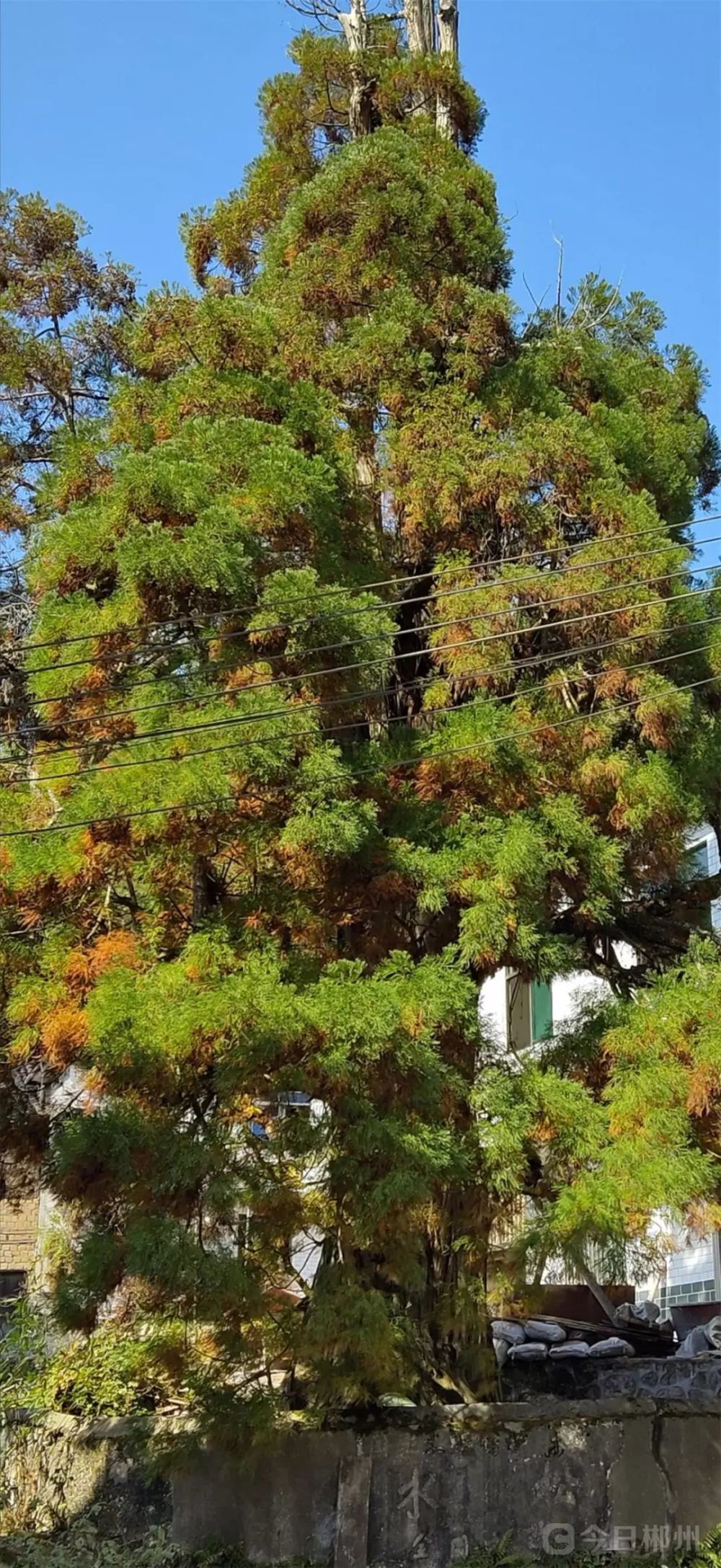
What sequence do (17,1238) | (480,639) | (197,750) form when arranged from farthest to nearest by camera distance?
(17,1238)
(480,639)
(197,750)

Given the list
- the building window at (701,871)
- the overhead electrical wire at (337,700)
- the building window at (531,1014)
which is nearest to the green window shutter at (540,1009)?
the building window at (531,1014)

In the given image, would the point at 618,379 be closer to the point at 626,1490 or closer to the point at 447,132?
the point at 447,132

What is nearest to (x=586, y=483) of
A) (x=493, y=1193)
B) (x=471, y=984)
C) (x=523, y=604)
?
(x=523, y=604)

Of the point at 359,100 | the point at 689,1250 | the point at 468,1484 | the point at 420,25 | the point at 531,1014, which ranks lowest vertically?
the point at 468,1484

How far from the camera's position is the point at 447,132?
12602 millimetres

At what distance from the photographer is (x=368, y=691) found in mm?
9312

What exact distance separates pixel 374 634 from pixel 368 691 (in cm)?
43

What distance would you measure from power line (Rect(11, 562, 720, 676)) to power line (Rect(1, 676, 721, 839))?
79cm

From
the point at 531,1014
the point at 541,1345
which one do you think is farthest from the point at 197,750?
the point at 531,1014

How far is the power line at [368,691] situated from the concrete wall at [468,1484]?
491cm

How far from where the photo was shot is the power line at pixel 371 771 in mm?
8134

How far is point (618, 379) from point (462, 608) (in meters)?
3.33

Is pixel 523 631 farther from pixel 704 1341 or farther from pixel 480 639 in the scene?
pixel 704 1341

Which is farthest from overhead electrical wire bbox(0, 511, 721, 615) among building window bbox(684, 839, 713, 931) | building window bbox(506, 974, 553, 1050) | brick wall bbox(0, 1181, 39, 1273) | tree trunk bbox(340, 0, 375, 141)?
brick wall bbox(0, 1181, 39, 1273)
